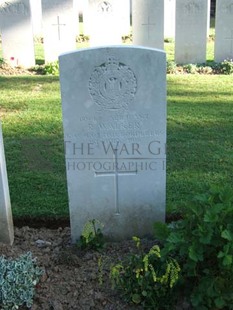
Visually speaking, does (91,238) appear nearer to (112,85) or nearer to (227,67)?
(112,85)

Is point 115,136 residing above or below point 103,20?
below

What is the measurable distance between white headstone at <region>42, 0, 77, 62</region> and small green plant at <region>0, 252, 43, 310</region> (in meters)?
7.70

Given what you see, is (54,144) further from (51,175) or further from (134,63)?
(134,63)

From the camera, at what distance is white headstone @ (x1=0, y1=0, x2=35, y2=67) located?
9664 millimetres

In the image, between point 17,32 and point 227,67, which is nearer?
point 227,67

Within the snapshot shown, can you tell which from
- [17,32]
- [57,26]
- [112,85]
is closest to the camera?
[112,85]

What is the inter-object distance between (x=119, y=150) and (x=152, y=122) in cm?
31

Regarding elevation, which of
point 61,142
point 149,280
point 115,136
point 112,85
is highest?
point 112,85

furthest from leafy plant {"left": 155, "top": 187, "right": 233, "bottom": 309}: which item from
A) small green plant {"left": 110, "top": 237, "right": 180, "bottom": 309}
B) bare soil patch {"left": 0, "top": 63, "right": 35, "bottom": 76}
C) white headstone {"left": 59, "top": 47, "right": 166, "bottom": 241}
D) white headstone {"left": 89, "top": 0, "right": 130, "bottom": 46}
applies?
white headstone {"left": 89, "top": 0, "right": 130, "bottom": 46}

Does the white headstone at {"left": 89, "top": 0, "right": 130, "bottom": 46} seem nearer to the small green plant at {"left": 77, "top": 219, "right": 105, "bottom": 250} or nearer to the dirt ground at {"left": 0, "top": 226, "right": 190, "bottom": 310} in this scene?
the dirt ground at {"left": 0, "top": 226, "right": 190, "bottom": 310}

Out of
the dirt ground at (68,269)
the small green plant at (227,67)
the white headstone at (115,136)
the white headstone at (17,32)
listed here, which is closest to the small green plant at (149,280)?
the dirt ground at (68,269)

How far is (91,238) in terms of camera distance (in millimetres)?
3395

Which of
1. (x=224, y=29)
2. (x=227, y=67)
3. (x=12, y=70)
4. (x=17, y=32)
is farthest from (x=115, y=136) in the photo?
(x=224, y=29)

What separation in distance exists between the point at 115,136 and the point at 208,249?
107 centimetres
